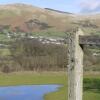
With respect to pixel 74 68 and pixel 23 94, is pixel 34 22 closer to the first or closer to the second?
pixel 23 94

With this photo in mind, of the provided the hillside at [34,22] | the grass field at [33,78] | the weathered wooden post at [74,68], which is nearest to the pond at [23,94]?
the grass field at [33,78]

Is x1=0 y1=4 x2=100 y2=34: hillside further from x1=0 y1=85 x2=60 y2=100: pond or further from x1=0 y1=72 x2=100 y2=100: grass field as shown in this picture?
x1=0 y1=85 x2=60 y2=100: pond

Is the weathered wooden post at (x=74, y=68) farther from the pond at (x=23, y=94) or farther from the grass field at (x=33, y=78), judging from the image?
the grass field at (x=33, y=78)

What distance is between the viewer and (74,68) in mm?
5844

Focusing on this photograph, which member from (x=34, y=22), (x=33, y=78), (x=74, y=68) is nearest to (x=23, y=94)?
(x=33, y=78)

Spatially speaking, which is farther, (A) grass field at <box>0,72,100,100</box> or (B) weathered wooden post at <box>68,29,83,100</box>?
(A) grass field at <box>0,72,100,100</box>

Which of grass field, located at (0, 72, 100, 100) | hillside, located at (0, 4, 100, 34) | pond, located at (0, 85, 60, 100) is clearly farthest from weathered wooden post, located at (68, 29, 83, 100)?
hillside, located at (0, 4, 100, 34)

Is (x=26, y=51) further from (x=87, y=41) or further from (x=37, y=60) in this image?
(x=87, y=41)

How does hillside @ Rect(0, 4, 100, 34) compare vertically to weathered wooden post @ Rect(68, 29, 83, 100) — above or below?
above

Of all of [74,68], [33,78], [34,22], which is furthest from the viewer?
[34,22]

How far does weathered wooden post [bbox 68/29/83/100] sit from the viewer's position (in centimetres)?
580

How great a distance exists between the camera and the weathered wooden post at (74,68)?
5797mm

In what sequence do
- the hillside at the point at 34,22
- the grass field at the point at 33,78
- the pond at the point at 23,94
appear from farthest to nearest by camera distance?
1. the hillside at the point at 34,22
2. the grass field at the point at 33,78
3. the pond at the point at 23,94

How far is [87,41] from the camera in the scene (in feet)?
19.4
